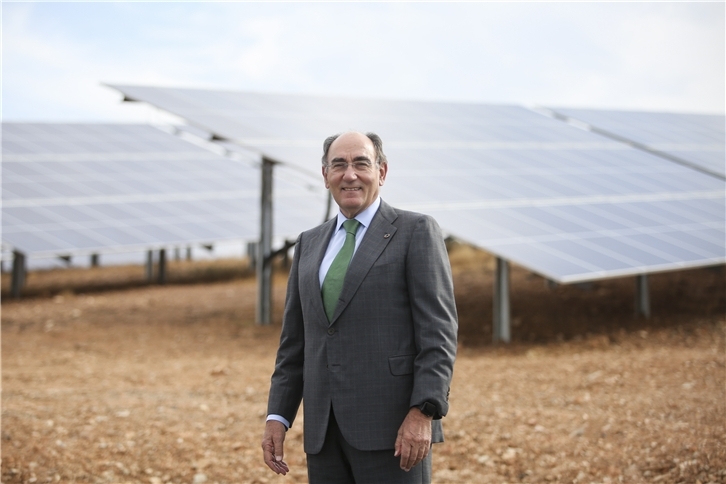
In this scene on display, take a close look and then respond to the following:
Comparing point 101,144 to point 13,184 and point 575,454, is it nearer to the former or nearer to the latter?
point 13,184

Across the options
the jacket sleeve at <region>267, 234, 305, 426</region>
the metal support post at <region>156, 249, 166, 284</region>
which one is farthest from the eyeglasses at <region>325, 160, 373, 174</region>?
the metal support post at <region>156, 249, 166, 284</region>

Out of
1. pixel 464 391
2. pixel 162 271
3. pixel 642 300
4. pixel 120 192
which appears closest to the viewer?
pixel 464 391

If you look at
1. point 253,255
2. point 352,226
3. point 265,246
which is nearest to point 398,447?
point 352,226

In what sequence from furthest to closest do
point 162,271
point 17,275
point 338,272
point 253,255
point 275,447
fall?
point 253,255 → point 162,271 → point 17,275 → point 275,447 → point 338,272

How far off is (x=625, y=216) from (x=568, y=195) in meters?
0.86

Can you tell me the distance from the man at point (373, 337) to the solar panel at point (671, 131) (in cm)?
1386

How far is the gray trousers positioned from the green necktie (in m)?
0.39

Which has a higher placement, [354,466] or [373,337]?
[373,337]

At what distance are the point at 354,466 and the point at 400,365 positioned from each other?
401 millimetres

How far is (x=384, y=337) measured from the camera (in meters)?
2.97

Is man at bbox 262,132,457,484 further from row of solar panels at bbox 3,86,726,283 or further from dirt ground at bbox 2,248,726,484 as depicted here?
row of solar panels at bbox 3,86,726,283

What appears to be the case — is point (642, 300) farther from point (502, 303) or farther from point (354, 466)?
point (354, 466)

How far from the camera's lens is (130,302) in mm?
15680

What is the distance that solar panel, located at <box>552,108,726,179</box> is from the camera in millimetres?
16641
